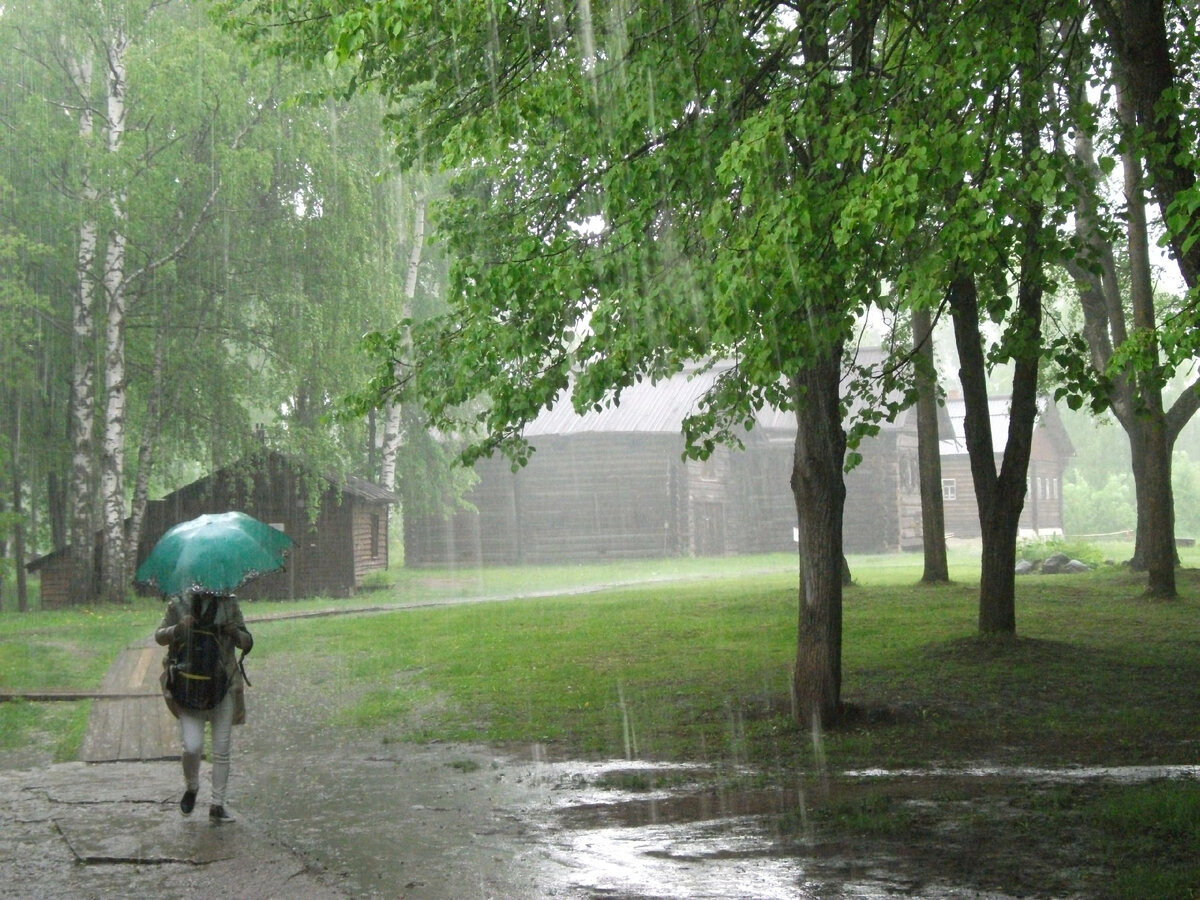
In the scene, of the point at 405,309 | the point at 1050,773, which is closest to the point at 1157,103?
the point at 1050,773

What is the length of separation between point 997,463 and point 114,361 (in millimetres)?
43711

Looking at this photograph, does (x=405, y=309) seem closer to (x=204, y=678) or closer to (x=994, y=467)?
(x=994, y=467)

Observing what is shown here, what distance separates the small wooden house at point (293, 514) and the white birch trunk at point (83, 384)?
1.97m

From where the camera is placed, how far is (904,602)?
20359 millimetres

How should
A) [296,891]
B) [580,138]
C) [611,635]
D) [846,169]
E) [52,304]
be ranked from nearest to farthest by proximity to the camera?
[296,891] → [846,169] → [580,138] → [611,635] → [52,304]

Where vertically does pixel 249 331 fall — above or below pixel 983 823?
above

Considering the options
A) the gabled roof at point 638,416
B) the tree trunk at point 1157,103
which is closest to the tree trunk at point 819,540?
the tree trunk at point 1157,103

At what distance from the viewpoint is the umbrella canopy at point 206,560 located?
7172 mm

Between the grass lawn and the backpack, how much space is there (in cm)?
343

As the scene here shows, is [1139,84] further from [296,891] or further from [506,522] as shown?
[506,522]

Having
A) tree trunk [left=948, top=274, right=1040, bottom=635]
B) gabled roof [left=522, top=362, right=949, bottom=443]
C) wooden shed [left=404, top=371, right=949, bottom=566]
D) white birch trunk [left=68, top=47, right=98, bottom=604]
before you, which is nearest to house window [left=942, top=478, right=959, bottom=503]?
gabled roof [left=522, top=362, right=949, bottom=443]

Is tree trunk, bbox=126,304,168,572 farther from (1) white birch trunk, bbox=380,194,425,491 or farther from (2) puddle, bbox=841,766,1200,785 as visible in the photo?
(2) puddle, bbox=841,766,1200,785

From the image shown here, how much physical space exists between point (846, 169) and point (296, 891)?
588 centimetres

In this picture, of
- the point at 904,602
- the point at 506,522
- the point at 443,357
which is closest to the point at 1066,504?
the point at 506,522
